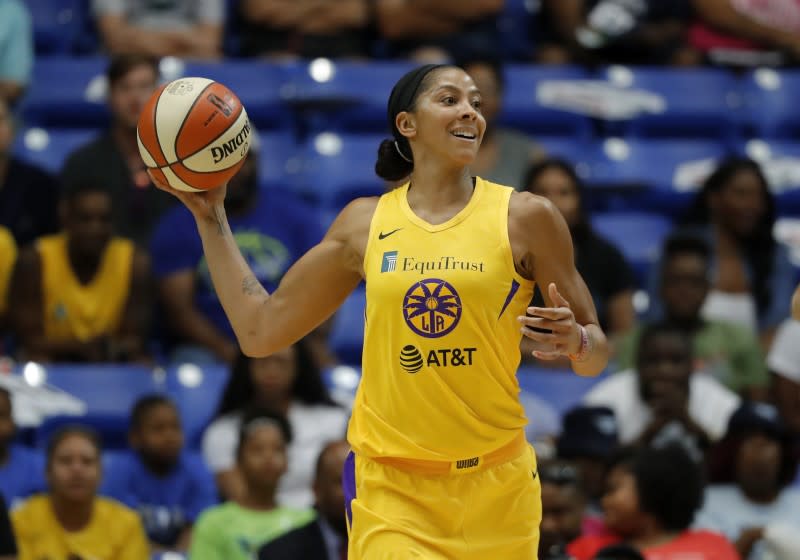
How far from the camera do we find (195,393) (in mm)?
8055

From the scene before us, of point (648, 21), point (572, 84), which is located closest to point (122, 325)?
point (572, 84)

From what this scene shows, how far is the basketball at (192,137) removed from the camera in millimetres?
5078

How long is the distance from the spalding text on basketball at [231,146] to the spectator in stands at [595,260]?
353cm

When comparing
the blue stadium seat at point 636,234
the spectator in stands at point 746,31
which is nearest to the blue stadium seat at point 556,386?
the blue stadium seat at point 636,234

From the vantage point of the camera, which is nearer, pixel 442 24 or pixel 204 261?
pixel 204 261

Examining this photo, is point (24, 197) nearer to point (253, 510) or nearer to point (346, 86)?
point (346, 86)

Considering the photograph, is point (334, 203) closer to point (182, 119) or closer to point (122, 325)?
point (122, 325)

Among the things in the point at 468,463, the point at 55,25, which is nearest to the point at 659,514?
the point at 468,463

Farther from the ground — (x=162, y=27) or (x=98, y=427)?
(x=162, y=27)

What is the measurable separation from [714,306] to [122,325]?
3.31 m

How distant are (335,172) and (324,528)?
136 inches

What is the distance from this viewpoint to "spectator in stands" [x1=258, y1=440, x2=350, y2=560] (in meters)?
6.44

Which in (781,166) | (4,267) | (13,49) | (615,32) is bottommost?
(4,267)

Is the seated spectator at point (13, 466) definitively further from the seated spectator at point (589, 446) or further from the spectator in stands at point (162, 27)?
the spectator in stands at point (162, 27)
